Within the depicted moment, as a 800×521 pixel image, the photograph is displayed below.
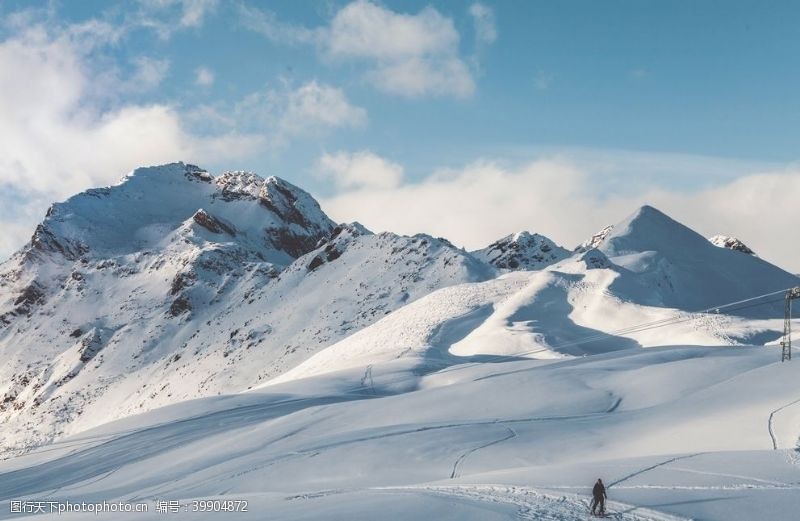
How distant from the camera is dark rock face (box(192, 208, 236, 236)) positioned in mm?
127875

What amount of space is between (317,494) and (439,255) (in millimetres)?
67544

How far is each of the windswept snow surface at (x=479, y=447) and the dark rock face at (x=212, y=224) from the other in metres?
92.3

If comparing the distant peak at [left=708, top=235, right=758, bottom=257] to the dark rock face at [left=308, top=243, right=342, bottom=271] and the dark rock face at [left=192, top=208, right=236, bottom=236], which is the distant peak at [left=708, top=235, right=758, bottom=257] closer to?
the dark rock face at [left=308, top=243, right=342, bottom=271]

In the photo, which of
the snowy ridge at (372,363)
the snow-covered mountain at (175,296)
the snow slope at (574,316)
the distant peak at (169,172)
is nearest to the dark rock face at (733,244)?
the snowy ridge at (372,363)

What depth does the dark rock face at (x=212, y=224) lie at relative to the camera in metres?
128

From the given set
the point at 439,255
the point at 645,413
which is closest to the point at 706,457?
the point at 645,413

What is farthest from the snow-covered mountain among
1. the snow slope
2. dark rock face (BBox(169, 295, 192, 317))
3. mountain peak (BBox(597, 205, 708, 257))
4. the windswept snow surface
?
the windswept snow surface

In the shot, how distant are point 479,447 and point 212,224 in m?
112

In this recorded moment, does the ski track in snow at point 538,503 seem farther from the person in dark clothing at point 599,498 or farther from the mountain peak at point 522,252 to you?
the mountain peak at point 522,252

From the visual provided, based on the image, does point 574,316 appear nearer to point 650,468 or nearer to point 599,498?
point 650,468

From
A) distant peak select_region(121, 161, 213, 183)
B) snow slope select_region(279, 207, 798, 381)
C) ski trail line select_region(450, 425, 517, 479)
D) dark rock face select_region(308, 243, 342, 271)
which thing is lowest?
ski trail line select_region(450, 425, 517, 479)

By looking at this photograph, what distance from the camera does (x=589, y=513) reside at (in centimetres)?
1508

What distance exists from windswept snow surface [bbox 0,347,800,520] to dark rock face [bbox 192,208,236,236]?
9233 centimetres

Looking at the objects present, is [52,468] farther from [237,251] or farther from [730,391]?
[237,251]
